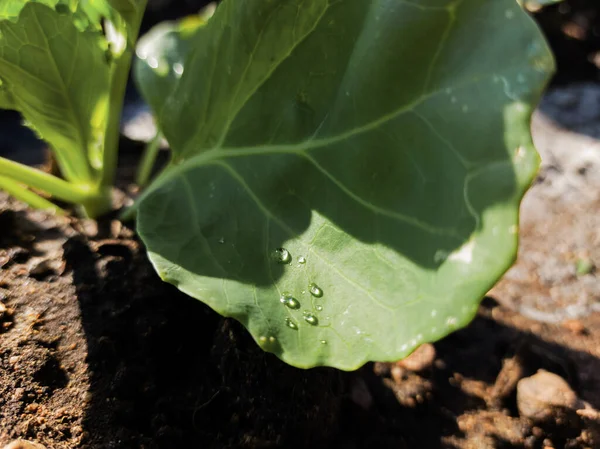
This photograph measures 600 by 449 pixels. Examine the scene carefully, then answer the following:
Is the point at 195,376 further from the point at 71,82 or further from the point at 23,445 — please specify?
the point at 71,82

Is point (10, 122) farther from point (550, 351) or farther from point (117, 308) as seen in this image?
point (550, 351)

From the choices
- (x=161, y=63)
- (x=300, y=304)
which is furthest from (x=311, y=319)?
(x=161, y=63)

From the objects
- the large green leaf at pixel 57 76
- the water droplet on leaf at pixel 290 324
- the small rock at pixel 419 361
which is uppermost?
the large green leaf at pixel 57 76

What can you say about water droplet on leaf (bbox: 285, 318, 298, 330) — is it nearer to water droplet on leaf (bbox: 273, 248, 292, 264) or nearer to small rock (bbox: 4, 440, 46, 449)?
water droplet on leaf (bbox: 273, 248, 292, 264)

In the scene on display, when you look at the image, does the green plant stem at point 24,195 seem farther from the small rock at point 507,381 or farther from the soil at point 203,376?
the small rock at point 507,381

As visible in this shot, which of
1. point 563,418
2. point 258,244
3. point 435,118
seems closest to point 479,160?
point 435,118

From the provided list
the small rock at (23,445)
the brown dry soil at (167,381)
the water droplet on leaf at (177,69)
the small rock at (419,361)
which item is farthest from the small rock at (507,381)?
the water droplet on leaf at (177,69)

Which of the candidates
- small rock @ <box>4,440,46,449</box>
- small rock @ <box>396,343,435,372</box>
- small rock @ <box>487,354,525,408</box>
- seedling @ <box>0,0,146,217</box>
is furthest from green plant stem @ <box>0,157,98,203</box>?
small rock @ <box>487,354,525,408</box>
